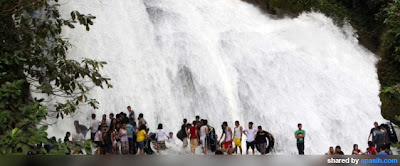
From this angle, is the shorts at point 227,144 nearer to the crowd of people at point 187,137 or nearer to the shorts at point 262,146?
the crowd of people at point 187,137

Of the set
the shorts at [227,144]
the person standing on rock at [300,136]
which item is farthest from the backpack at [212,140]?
the person standing on rock at [300,136]

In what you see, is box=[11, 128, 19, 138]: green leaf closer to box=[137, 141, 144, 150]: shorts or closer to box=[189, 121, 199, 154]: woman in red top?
box=[137, 141, 144, 150]: shorts

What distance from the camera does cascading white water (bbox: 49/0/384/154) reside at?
15883 mm

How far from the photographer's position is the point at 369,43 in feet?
64.9

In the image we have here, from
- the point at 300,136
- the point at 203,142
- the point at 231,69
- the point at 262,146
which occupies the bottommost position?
the point at 262,146

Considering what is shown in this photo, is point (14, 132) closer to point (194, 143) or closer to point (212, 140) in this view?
point (194, 143)

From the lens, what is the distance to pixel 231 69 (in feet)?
57.5

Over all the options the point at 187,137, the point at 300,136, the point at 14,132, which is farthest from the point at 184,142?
the point at 14,132

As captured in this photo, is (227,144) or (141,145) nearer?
(141,145)

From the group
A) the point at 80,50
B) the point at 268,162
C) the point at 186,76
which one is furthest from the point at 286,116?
the point at 268,162

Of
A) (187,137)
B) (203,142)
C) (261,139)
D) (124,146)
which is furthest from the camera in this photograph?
(187,137)

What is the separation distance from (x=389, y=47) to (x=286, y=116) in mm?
5309

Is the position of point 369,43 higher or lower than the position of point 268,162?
higher

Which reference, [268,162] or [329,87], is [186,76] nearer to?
[329,87]
